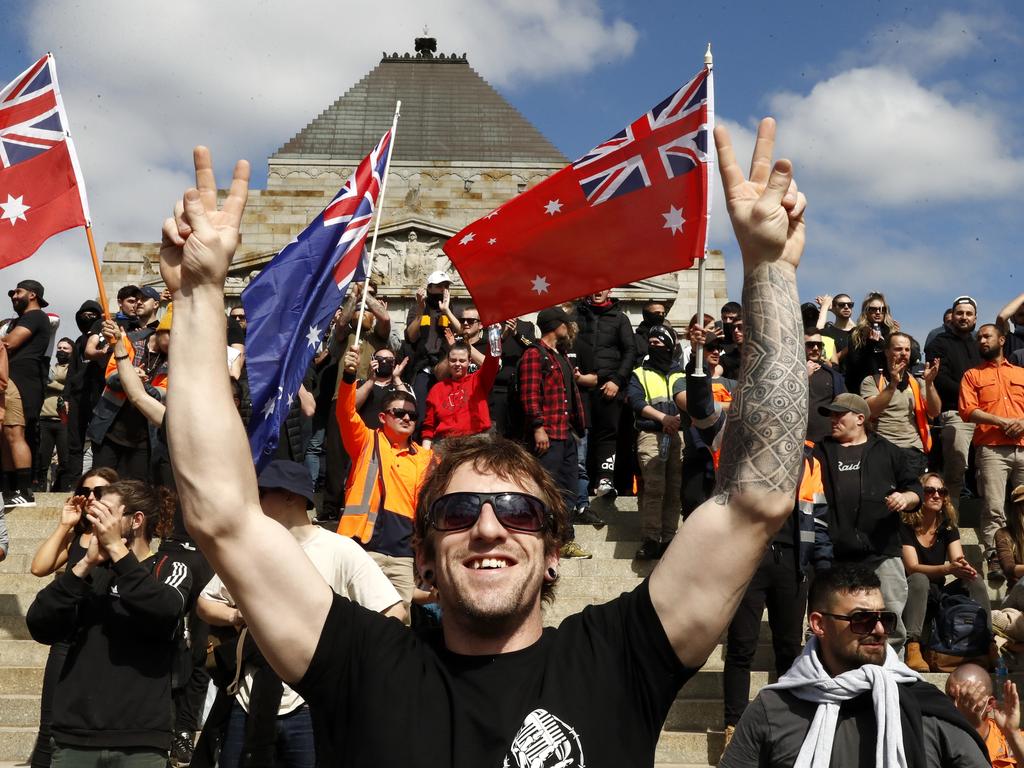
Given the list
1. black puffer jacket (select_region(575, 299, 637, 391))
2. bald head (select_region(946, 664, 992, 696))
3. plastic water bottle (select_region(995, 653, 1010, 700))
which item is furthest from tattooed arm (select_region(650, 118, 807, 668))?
black puffer jacket (select_region(575, 299, 637, 391))

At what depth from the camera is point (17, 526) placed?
10.2 m

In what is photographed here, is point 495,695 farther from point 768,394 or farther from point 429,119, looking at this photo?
point 429,119

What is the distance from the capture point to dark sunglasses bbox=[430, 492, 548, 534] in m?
2.32

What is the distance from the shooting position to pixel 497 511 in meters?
2.32

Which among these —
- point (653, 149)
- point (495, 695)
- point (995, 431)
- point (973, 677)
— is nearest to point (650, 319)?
point (995, 431)

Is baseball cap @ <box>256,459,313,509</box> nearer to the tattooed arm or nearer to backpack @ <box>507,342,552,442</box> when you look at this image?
the tattooed arm

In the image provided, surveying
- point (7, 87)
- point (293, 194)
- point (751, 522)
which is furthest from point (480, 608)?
point (293, 194)

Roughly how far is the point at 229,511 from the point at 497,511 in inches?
19.9

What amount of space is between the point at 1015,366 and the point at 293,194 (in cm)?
1985

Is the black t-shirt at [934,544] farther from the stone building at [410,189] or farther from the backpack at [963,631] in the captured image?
the stone building at [410,189]

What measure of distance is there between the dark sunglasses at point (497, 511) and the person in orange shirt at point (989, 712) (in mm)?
3616

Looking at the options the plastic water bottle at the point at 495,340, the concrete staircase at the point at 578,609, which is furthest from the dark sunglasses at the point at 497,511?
the plastic water bottle at the point at 495,340

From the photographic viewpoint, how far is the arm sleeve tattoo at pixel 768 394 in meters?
2.22

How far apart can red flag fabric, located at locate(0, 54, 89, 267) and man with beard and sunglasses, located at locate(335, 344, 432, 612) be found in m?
2.22
